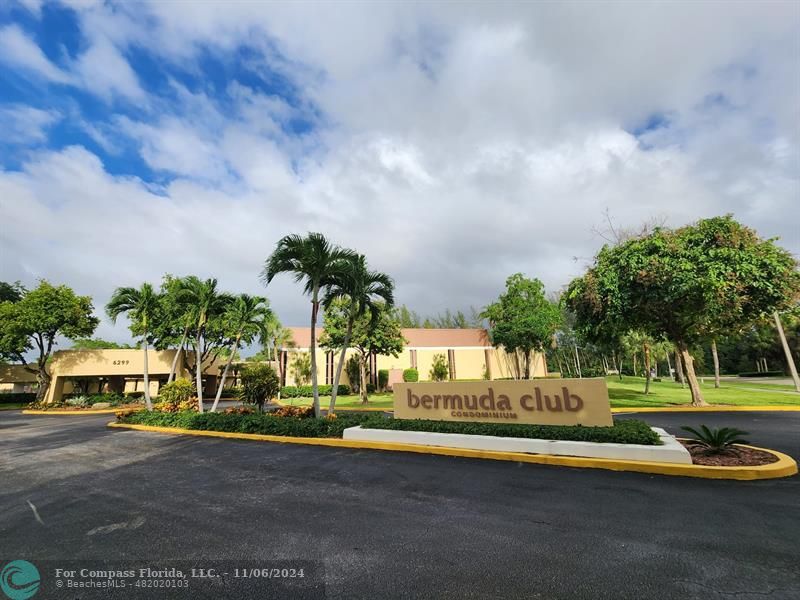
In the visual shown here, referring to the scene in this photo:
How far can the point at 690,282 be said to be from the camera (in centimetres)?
1552

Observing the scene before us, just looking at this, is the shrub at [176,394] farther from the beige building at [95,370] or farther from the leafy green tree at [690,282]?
the leafy green tree at [690,282]

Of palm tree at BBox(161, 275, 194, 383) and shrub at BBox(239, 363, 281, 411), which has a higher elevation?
palm tree at BBox(161, 275, 194, 383)

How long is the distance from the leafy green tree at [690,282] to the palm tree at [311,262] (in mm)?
13229

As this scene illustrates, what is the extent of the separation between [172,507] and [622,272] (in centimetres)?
1945

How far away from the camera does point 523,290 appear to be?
36562 mm

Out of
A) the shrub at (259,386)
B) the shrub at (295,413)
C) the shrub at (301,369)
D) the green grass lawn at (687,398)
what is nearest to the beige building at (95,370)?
the shrub at (301,369)

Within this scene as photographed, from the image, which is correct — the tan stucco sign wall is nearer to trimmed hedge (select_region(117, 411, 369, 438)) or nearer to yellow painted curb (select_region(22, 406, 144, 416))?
trimmed hedge (select_region(117, 411, 369, 438))

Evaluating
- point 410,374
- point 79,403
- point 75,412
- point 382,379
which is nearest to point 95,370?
point 79,403

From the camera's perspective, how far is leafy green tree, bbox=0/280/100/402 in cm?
2988

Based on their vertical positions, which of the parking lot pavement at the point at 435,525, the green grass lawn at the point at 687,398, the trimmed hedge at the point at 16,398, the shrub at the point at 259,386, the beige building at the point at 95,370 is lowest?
the green grass lawn at the point at 687,398

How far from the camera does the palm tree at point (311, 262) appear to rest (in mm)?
12094

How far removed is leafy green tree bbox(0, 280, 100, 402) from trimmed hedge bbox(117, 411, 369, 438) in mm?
22813

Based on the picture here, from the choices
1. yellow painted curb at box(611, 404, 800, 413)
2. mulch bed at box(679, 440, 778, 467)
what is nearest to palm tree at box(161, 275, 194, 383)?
mulch bed at box(679, 440, 778, 467)

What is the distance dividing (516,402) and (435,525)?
17.8ft
